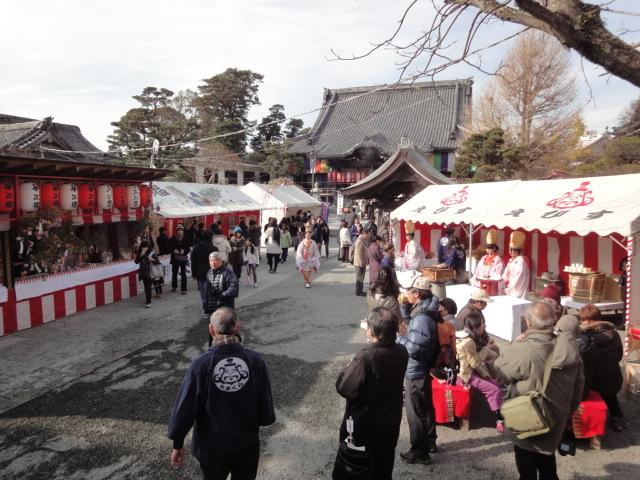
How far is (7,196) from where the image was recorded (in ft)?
24.6

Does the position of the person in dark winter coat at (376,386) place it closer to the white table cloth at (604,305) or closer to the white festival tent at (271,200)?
the white table cloth at (604,305)

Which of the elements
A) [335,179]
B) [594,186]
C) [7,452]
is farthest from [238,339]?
[335,179]

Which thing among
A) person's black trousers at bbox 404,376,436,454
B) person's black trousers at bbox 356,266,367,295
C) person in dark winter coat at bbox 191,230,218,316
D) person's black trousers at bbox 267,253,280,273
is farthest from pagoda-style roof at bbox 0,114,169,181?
person's black trousers at bbox 404,376,436,454

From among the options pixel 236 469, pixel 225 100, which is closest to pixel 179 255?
pixel 236 469

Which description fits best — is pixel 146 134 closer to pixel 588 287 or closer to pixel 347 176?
pixel 347 176

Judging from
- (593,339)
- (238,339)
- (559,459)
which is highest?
(238,339)

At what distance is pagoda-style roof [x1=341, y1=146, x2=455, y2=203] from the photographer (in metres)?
13.5

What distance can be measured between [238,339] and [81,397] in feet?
11.8

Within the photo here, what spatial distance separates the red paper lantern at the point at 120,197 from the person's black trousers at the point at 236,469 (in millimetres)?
9152

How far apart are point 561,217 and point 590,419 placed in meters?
4.01

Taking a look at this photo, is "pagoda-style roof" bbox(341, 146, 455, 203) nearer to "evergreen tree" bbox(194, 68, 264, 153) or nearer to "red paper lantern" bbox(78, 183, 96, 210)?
"red paper lantern" bbox(78, 183, 96, 210)

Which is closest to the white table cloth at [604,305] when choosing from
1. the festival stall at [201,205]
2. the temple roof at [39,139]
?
the temple roof at [39,139]

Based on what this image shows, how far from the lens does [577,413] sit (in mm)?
3863

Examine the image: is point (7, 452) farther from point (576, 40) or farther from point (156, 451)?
point (576, 40)
